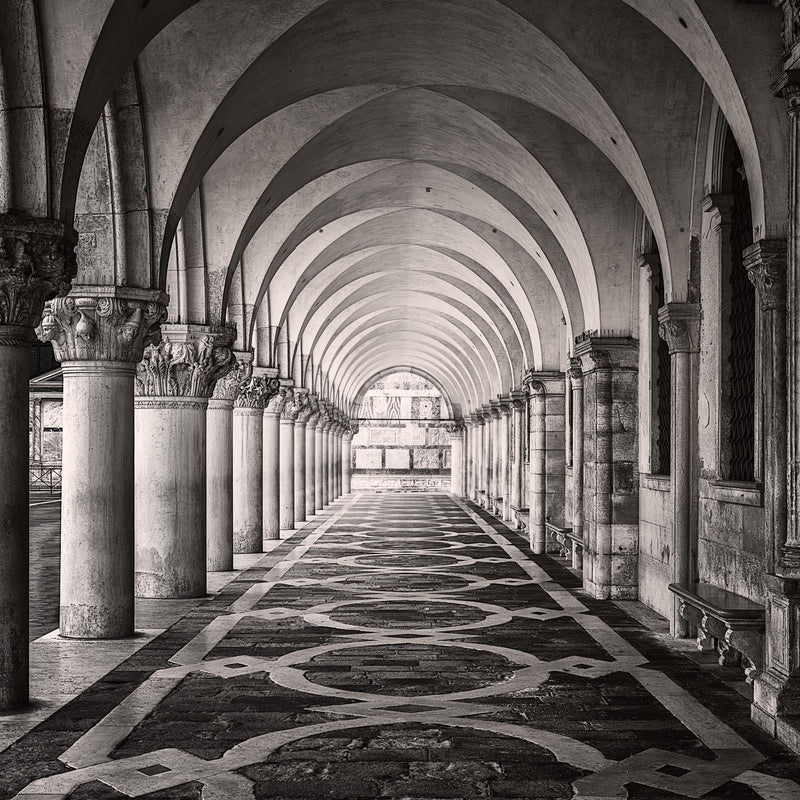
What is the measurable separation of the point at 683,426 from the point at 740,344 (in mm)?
1326

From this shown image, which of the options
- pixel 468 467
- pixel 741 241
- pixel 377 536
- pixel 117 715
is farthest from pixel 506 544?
pixel 468 467

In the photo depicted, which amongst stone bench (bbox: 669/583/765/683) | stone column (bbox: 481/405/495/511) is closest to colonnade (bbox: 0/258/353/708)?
stone bench (bbox: 669/583/765/683)

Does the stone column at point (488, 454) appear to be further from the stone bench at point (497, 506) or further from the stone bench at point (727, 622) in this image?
the stone bench at point (727, 622)

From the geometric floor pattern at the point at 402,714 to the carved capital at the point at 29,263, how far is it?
2763 mm

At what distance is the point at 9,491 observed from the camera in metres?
7.43

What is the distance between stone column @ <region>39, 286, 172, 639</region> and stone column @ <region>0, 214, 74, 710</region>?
8.82ft

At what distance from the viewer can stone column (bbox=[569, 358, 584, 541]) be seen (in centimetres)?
1667

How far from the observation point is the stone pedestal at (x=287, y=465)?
25359mm

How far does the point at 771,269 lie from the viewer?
7781mm

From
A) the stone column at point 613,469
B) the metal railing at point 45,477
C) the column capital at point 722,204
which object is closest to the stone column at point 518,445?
the stone column at point 613,469

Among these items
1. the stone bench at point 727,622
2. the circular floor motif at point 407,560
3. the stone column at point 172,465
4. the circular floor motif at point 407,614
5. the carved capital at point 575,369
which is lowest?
the circular floor motif at point 407,560

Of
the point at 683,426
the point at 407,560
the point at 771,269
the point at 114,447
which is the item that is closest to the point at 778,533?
the point at 771,269

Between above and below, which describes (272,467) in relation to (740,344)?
below

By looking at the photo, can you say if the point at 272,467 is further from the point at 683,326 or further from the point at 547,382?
the point at 683,326
